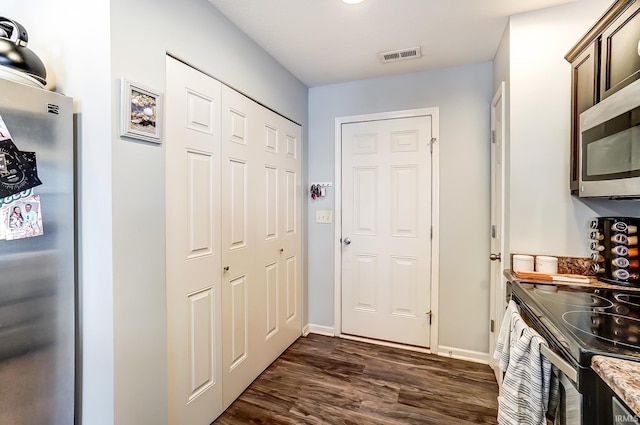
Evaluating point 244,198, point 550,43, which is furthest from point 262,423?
point 550,43

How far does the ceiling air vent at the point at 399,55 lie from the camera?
91.4 inches

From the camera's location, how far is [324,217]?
10.0 ft

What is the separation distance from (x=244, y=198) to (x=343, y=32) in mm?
1292

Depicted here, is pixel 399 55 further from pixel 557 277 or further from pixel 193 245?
pixel 193 245

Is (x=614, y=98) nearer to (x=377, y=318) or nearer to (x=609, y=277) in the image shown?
(x=609, y=277)

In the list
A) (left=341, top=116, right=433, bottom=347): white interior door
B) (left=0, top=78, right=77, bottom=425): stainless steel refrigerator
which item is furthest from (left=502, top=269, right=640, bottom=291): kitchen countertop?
(left=0, top=78, right=77, bottom=425): stainless steel refrigerator

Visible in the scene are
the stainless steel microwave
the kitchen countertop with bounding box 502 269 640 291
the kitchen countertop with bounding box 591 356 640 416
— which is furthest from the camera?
the kitchen countertop with bounding box 502 269 640 291

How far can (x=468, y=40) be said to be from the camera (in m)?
2.16

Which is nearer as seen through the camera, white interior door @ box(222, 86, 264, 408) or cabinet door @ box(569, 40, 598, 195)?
cabinet door @ box(569, 40, 598, 195)

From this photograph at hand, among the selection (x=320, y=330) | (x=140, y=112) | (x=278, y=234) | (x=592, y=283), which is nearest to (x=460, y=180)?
(x=592, y=283)

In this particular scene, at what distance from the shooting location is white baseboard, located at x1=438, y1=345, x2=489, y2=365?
2527mm

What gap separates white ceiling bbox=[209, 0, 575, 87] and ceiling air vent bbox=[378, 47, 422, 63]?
0.05 meters

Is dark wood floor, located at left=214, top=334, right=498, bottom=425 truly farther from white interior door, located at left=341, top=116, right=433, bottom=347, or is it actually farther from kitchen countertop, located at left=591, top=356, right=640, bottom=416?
kitchen countertop, located at left=591, top=356, right=640, bottom=416

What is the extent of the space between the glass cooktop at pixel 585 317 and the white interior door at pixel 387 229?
118 centimetres
